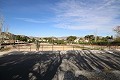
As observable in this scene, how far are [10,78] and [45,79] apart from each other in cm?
Answer: 251

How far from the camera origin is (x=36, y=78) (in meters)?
10.9

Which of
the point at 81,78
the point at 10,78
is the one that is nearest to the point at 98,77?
the point at 81,78

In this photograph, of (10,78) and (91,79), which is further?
(10,78)

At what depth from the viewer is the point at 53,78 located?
1069 centimetres

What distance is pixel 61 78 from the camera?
34.8ft

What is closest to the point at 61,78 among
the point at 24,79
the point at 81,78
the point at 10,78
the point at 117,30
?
the point at 81,78

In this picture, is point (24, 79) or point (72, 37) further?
point (72, 37)

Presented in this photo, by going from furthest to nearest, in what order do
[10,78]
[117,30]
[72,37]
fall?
[72,37] < [117,30] < [10,78]

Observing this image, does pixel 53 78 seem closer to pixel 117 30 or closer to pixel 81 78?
pixel 81 78

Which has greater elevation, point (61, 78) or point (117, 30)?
point (117, 30)

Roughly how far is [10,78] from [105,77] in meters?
6.48

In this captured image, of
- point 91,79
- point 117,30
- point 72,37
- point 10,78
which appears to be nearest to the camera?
point 91,79

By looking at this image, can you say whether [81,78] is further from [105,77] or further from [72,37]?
[72,37]

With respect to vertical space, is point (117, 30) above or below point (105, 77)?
above
